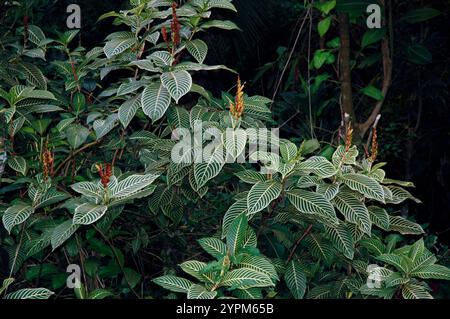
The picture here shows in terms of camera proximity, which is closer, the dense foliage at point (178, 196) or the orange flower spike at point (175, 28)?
the dense foliage at point (178, 196)

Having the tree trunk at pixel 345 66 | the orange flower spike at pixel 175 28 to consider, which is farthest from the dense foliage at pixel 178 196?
the tree trunk at pixel 345 66

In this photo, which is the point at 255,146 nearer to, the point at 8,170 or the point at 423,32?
the point at 8,170

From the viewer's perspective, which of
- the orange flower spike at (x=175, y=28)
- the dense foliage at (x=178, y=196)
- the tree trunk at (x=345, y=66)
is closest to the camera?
the dense foliage at (x=178, y=196)

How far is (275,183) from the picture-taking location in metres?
2.21

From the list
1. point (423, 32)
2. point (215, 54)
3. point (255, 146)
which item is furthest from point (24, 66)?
point (423, 32)

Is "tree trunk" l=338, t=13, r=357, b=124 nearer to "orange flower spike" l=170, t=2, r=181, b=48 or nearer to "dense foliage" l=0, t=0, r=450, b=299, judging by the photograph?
"dense foliage" l=0, t=0, r=450, b=299

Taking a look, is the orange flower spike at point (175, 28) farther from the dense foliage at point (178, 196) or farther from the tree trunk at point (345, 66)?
the tree trunk at point (345, 66)

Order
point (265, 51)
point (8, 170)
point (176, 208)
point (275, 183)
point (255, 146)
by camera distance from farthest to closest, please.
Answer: point (265, 51), point (8, 170), point (176, 208), point (255, 146), point (275, 183)

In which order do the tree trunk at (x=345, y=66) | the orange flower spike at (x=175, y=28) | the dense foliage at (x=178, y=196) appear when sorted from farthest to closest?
the tree trunk at (x=345, y=66), the orange flower spike at (x=175, y=28), the dense foliage at (x=178, y=196)

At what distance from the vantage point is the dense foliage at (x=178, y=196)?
217 cm

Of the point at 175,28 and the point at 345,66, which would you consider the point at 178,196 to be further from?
the point at 345,66

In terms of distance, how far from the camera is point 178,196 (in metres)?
2.57

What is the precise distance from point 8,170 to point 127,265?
599 millimetres

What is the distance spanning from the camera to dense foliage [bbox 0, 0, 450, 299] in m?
2.17
